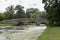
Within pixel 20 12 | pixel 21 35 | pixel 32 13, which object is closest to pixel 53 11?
pixel 21 35

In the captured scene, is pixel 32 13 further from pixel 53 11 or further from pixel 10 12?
pixel 53 11

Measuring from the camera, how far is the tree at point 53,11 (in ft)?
117

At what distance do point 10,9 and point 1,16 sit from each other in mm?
9200

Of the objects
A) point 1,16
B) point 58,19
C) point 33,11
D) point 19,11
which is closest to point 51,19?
point 58,19

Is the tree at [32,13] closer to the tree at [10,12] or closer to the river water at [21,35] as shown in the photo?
the tree at [10,12]

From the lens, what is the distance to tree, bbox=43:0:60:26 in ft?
→ 117

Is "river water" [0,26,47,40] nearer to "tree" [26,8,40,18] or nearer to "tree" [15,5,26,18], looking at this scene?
"tree" [15,5,26,18]

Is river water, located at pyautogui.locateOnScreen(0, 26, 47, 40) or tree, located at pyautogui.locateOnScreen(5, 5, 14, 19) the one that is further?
tree, located at pyautogui.locateOnScreen(5, 5, 14, 19)

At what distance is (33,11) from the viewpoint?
95375 millimetres

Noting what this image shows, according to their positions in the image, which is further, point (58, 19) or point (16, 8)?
point (16, 8)

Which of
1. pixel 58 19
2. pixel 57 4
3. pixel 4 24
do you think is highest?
pixel 57 4

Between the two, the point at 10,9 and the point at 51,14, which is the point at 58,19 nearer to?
the point at 51,14

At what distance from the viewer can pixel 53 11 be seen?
3556cm

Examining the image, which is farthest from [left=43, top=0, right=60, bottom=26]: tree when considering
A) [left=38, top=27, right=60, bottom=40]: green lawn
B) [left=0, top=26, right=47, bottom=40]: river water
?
[left=38, top=27, right=60, bottom=40]: green lawn
